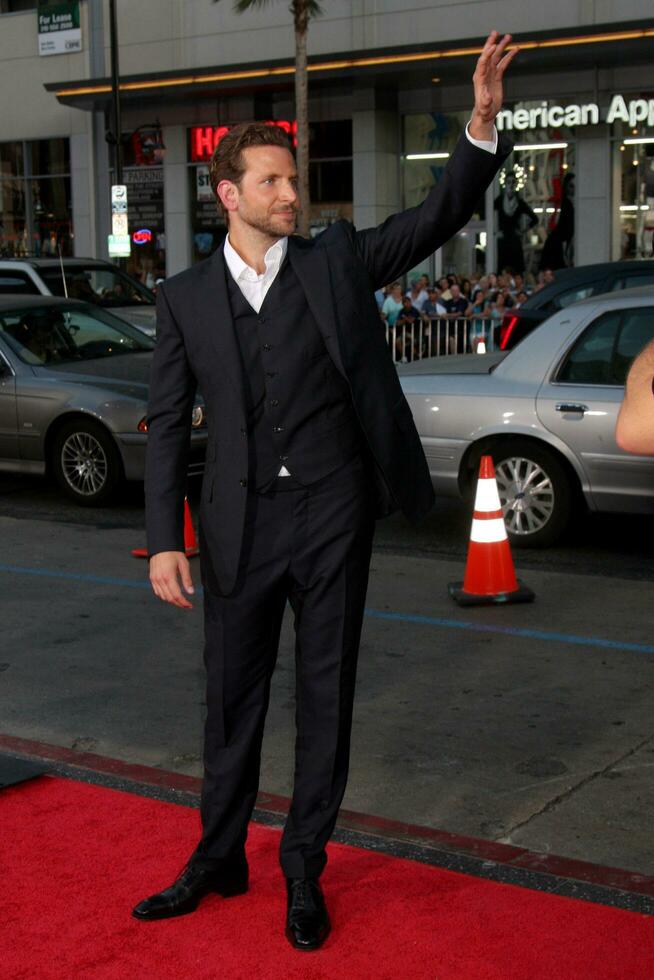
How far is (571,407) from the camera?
29.3 ft

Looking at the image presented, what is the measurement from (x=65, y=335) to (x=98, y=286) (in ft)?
21.1

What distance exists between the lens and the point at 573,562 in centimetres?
893

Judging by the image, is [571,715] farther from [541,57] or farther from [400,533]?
[541,57]

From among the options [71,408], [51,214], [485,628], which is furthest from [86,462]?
[51,214]

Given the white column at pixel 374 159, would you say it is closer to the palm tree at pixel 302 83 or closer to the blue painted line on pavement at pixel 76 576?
the palm tree at pixel 302 83

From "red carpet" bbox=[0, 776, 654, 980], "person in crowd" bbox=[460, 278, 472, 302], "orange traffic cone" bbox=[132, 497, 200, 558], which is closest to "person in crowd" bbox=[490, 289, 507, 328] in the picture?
"person in crowd" bbox=[460, 278, 472, 302]

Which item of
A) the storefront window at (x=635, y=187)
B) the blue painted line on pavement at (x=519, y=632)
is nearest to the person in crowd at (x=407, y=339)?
the storefront window at (x=635, y=187)

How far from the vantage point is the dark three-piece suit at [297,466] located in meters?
3.69

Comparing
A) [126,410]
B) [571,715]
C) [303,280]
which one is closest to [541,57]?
[126,410]

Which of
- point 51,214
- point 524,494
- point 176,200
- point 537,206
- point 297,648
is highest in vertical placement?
point 176,200

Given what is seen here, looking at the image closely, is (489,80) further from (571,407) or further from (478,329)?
(478,329)

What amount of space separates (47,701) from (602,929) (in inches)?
118

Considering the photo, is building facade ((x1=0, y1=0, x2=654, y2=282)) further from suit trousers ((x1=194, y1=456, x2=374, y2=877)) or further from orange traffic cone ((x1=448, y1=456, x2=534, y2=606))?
suit trousers ((x1=194, y1=456, x2=374, y2=877))

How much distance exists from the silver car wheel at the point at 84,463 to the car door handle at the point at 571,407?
3.76m
